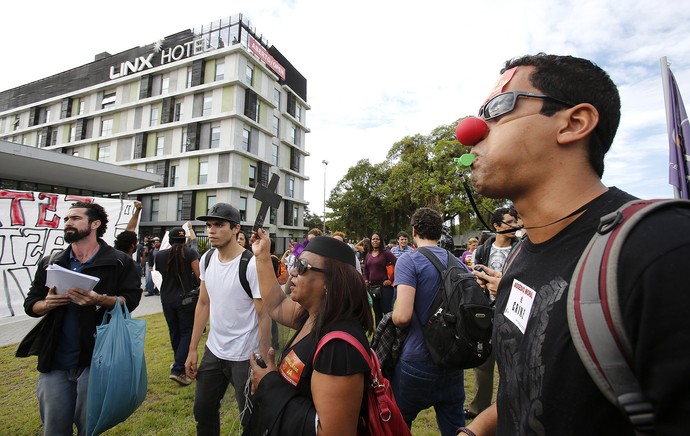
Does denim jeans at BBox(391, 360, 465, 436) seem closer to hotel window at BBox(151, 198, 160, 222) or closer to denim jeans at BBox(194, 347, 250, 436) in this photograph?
denim jeans at BBox(194, 347, 250, 436)

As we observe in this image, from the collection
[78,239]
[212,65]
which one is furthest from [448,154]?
[78,239]

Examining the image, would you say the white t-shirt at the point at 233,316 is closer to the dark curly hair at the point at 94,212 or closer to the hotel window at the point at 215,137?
the dark curly hair at the point at 94,212

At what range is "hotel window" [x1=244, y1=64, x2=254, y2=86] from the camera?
3053cm

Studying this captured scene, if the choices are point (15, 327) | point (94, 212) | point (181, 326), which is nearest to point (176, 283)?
point (181, 326)

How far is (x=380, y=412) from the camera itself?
1.60 m

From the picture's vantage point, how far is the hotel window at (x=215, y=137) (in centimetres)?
3002

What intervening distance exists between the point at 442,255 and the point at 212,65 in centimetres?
3406

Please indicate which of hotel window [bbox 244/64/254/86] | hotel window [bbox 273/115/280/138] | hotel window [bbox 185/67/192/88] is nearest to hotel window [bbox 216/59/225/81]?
hotel window [bbox 244/64/254/86]

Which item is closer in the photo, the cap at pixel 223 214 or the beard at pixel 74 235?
the beard at pixel 74 235

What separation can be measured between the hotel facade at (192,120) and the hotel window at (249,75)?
9 cm

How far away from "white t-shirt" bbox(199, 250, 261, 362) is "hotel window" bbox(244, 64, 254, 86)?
31289mm

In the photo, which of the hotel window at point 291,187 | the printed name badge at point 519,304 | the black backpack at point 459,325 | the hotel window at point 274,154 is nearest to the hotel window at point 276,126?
the hotel window at point 274,154

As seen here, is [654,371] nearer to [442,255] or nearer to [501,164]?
[501,164]

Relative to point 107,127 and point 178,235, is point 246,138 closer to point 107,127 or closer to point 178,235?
point 107,127
